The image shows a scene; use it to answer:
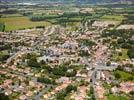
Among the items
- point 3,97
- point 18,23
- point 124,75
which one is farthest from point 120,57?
point 18,23

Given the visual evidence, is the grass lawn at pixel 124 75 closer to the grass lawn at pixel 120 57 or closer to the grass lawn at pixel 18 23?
the grass lawn at pixel 120 57

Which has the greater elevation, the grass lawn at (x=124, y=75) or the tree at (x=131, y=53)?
the tree at (x=131, y=53)

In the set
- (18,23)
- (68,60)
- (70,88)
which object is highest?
(70,88)

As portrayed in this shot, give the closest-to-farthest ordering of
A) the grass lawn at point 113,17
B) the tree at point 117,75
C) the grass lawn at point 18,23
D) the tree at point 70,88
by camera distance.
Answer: the tree at point 70,88 → the tree at point 117,75 → the grass lawn at point 18,23 → the grass lawn at point 113,17

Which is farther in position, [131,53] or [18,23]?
[18,23]

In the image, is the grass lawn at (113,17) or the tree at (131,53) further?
the grass lawn at (113,17)

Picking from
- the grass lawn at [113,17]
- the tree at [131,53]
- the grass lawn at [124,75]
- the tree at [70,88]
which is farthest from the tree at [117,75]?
the grass lawn at [113,17]

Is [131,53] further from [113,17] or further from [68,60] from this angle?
[113,17]

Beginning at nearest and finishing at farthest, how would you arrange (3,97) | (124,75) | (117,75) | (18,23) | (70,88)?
(3,97) → (70,88) → (117,75) → (124,75) → (18,23)
